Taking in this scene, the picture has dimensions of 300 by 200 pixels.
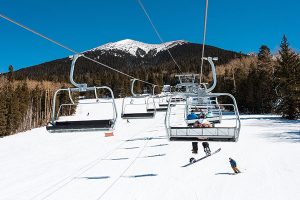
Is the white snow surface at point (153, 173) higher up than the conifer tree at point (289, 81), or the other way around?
the conifer tree at point (289, 81)

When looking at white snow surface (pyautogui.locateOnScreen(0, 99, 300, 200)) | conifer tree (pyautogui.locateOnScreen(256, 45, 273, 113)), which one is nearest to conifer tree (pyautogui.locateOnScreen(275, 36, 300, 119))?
conifer tree (pyautogui.locateOnScreen(256, 45, 273, 113))

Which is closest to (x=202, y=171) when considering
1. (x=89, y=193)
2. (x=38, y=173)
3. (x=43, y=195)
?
(x=89, y=193)

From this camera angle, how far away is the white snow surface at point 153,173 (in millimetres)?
15445

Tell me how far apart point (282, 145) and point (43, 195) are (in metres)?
18.5

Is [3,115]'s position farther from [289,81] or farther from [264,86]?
[264,86]

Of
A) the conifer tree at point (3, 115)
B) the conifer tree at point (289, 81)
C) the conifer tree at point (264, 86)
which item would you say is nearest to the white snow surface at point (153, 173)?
the conifer tree at point (289, 81)

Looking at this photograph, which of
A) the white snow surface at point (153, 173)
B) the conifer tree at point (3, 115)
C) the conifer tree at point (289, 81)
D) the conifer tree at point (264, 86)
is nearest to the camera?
the white snow surface at point (153, 173)

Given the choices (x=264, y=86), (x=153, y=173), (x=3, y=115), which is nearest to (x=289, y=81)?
(x=264, y=86)

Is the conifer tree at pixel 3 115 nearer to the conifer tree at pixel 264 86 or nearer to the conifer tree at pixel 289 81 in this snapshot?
the conifer tree at pixel 289 81

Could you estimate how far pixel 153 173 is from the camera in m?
19.3

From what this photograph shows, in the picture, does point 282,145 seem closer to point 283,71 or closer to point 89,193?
point 89,193

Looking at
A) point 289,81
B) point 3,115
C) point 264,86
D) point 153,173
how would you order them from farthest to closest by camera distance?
point 264,86
point 3,115
point 289,81
point 153,173

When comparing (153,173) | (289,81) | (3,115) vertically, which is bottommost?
(153,173)

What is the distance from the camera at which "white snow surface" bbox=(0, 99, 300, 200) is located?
50.7 feet
